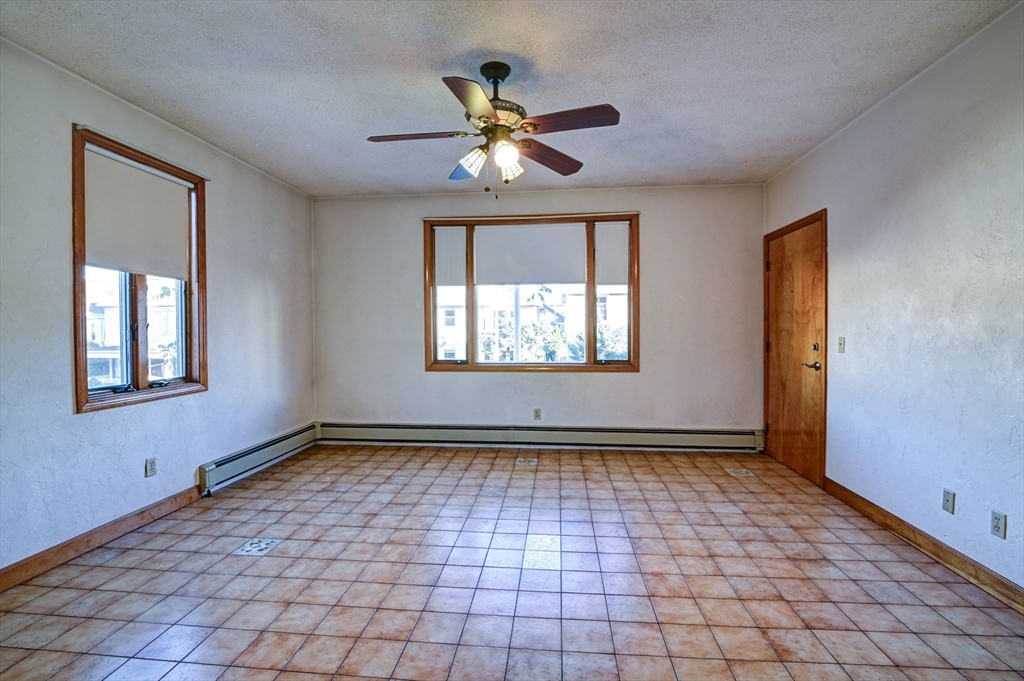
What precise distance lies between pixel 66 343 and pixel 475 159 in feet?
8.35

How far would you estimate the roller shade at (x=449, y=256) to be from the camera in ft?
16.6

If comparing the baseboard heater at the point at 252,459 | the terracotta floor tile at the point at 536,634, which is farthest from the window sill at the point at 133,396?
the terracotta floor tile at the point at 536,634

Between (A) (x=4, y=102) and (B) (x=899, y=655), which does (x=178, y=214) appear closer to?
(A) (x=4, y=102)

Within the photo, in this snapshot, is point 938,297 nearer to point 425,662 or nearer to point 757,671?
point 757,671

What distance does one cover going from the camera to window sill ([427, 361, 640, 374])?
4.84 m

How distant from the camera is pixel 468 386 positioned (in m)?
5.04

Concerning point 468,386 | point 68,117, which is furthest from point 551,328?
point 68,117

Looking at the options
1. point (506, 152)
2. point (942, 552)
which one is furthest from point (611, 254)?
point (942, 552)

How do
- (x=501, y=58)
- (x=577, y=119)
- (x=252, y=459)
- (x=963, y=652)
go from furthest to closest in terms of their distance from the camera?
(x=252, y=459) < (x=501, y=58) < (x=577, y=119) < (x=963, y=652)

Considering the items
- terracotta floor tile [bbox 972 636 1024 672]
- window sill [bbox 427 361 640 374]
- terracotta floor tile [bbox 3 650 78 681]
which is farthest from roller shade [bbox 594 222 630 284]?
terracotta floor tile [bbox 3 650 78 681]

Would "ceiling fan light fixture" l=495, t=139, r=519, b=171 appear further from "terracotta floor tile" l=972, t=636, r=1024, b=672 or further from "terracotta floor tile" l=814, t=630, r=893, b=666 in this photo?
"terracotta floor tile" l=972, t=636, r=1024, b=672

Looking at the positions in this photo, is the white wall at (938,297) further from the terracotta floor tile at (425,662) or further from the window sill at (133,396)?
the window sill at (133,396)

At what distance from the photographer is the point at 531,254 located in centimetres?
497

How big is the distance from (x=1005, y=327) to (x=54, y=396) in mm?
4839
